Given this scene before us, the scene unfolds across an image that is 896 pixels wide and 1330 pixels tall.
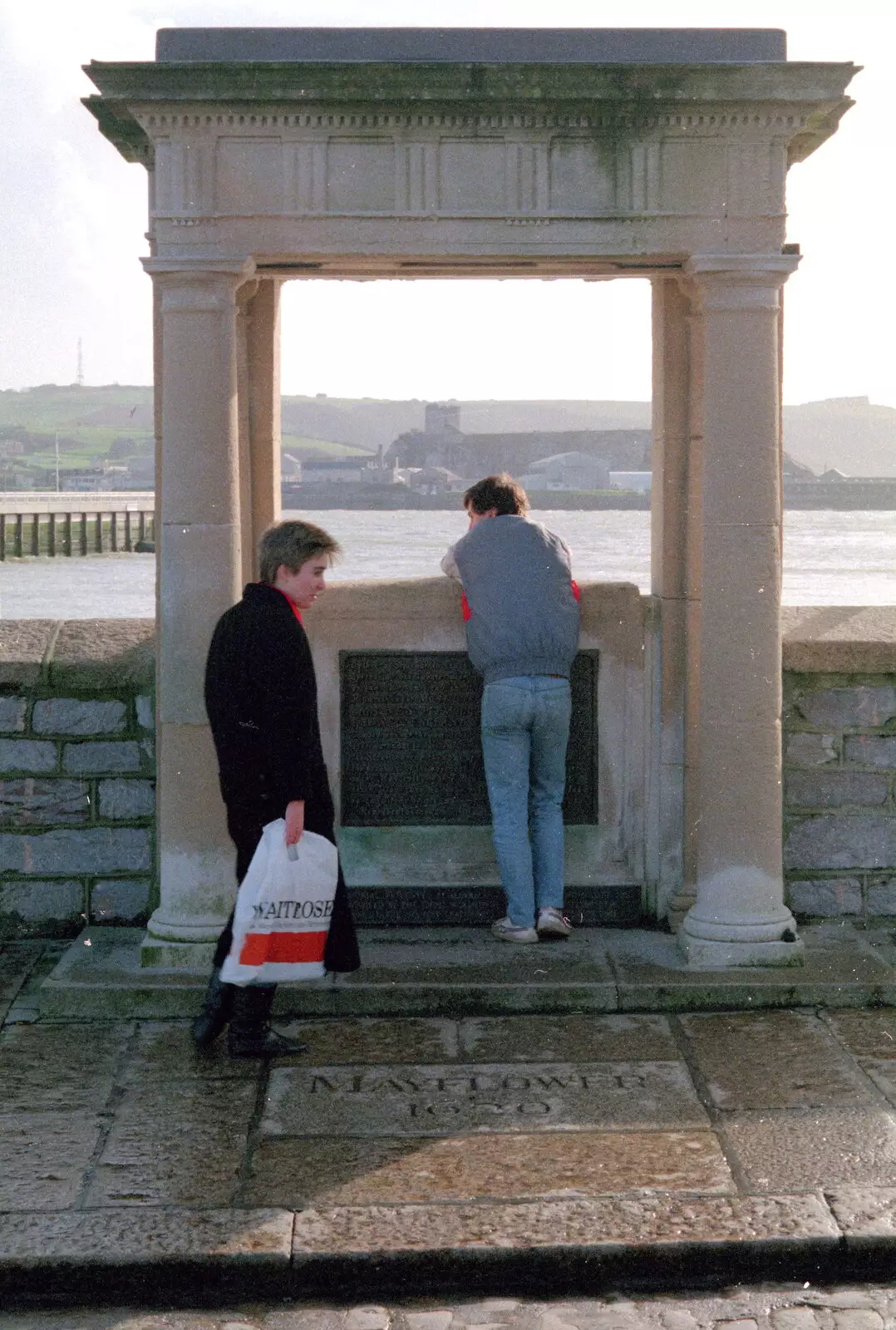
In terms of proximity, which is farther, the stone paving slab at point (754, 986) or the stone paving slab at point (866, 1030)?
the stone paving slab at point (754, 986)

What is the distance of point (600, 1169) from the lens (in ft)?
14.5

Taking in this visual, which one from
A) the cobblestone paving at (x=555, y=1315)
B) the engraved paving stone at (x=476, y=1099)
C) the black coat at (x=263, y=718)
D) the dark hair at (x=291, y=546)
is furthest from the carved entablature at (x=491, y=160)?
the cobblestone paving at (x=555, y=1315)

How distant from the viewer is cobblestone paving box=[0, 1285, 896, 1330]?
3.70 meters

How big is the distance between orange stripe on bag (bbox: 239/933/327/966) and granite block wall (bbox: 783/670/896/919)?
248 centimetres

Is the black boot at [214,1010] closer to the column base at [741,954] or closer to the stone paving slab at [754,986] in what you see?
the stone paving slab at [754,986]

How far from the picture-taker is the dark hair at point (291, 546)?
5.08 metres

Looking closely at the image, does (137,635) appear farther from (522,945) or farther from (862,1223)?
(862,1223)

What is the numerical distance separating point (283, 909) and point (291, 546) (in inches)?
44.0

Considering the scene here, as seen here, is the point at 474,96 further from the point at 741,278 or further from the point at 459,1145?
the point at 459,1145

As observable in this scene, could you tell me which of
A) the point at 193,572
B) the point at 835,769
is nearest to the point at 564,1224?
the point at 193,572

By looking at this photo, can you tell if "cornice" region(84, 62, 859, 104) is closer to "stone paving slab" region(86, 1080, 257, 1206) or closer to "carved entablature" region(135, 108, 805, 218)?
"carved entablature" region(135, 108, 805, 218)

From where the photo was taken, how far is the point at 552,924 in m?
6.33

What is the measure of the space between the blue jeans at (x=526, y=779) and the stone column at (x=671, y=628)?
0.55 meters

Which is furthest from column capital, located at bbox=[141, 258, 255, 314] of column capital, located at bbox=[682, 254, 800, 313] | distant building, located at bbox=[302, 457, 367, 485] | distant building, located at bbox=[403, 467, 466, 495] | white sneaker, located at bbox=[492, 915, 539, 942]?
distant building, located at bbox=[302, 457, 367, 485]
